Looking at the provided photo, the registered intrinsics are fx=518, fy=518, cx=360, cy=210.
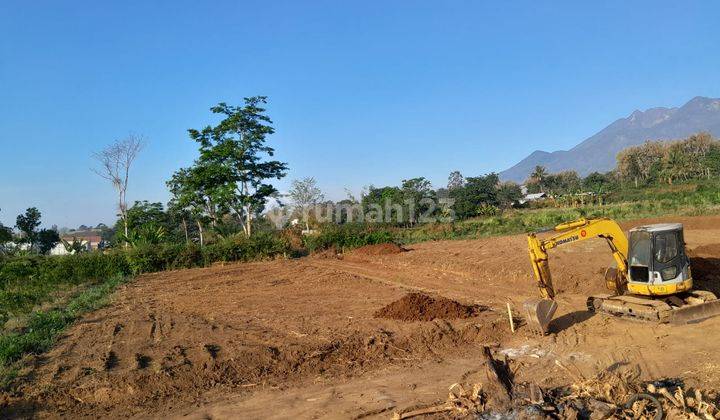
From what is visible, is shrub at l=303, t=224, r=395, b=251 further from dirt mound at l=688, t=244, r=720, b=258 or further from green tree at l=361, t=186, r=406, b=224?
dirt mound at l=688, t=244, r=720, b=258

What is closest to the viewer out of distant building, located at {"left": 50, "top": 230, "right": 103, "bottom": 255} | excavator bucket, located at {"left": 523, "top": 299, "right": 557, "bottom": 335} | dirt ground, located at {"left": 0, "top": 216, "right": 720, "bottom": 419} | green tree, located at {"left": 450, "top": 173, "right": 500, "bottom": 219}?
dirt ground, located at {"left": 0, "top": 216, "right": 720, "bottom": 419}

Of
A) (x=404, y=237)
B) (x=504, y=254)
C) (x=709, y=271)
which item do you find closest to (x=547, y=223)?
(x=404, y=237)

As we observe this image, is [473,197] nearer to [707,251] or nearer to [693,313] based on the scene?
[707,251]

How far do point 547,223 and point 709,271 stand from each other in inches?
893

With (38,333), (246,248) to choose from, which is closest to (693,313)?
(38,333)

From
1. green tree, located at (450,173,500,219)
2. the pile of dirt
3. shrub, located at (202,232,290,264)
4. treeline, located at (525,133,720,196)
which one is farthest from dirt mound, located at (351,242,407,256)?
treeline, located at (525,133,720,196)

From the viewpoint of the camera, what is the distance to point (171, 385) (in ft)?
25.5

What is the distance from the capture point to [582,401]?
571 centimetres

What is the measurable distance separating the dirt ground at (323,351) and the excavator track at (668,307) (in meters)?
0.21

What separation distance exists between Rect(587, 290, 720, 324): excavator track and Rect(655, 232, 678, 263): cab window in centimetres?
78

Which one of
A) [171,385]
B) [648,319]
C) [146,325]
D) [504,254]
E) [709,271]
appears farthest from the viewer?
[504,254]

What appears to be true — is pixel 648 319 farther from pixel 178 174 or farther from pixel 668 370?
pixel 178 174

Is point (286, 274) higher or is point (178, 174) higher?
point (178, 174)

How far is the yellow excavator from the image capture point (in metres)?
9.05
